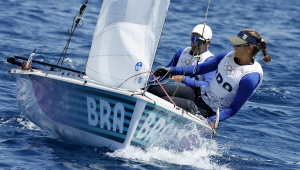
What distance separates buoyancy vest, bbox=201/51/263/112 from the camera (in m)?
5.21

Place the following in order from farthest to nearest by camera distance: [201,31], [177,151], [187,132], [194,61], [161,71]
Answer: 1. [194,61]
2. [201,31]
3. [161,71]
4. [177,151]
5. [187,132]

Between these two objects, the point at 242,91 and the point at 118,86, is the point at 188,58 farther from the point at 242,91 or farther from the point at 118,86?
the point at 118,86

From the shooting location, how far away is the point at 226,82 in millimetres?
5324

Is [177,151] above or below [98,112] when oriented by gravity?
below

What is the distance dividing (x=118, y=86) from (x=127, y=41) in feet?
1.52

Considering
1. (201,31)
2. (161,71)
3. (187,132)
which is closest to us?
(187,132)

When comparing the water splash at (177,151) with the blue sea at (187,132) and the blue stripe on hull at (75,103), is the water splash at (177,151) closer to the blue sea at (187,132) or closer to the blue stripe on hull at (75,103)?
the blue sea at (187,132)

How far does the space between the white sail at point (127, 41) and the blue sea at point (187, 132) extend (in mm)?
829

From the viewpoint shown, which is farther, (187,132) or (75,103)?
(187,132)

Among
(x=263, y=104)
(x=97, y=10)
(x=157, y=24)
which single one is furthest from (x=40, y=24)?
(x=157, y=24)

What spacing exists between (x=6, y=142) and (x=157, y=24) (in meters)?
2.15

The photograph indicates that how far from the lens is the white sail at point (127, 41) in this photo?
181 inches

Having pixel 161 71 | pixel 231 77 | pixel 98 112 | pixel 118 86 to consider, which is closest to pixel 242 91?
pixel 231 77

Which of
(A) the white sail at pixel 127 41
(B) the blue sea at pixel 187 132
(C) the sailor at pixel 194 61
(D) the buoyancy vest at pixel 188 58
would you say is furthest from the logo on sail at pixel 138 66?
(D) the buoyancy vest at pixel 188 58
